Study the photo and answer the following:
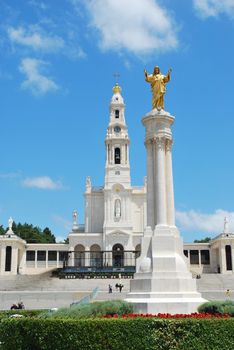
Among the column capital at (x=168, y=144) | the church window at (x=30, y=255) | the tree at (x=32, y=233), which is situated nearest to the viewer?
the column capital at (x=168, y=144)

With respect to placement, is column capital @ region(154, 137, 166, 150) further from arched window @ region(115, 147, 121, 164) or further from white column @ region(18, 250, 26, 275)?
white column @ region(18, 250, 26, 275)

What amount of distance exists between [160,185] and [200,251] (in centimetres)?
5702

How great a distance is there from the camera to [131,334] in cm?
1196

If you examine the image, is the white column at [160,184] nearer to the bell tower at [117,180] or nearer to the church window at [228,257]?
the bell tower at [117,180]

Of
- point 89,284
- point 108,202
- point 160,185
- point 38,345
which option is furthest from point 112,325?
point 108,202

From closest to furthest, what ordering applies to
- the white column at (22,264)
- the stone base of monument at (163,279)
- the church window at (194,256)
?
the stone base of monument at (163,279) → the white column at (22,264) → the church window at (194,256)

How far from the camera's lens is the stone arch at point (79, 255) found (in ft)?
229

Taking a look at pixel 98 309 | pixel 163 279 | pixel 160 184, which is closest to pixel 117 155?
pixel 160 184

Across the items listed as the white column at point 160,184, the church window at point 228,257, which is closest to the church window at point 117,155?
the church window at point 228,257

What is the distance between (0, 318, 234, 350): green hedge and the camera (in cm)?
1182

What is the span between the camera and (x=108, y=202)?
2968 inches

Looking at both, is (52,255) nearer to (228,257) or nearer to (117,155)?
(117,155)

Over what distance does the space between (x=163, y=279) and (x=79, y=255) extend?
54274 millimetres

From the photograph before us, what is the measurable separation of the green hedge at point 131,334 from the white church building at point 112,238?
187 ft
